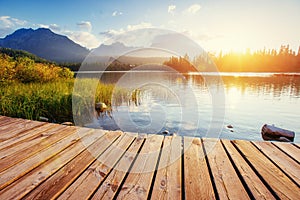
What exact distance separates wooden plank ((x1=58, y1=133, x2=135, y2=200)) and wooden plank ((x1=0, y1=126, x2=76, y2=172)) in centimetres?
72

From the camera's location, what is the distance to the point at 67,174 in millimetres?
1578

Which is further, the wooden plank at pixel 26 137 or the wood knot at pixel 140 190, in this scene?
the wooden plank at pixel 26 137

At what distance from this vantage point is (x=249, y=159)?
6.29 feet

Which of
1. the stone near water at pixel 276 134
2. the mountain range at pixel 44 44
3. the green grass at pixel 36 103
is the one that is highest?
the mountain range at pixel 44 44

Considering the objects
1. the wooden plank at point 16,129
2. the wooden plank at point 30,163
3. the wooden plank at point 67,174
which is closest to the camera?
the wooden plank at point 67,174

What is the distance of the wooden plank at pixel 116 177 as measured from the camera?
4.37 ft

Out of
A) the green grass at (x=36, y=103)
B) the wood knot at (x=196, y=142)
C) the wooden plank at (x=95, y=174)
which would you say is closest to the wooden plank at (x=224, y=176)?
the wood knot at (x=196, y=142)

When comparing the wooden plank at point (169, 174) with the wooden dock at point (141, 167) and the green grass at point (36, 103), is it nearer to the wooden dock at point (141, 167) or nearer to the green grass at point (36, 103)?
the wooden dock at point (141, 167)

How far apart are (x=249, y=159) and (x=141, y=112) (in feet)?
22.7

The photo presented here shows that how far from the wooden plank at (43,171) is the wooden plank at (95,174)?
273mm

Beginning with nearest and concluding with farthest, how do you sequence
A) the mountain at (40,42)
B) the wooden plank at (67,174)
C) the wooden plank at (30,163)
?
the wooden plank at (67,174)
the wooden plank at (30,163)
the mountain at (40,42)

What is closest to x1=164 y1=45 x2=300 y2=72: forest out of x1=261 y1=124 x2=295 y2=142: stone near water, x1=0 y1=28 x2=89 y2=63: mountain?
x1=261 y1=124 x2=295 y2=142: stone near water

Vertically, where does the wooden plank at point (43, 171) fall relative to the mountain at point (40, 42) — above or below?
below

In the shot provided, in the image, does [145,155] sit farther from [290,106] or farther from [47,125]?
[290,106]
